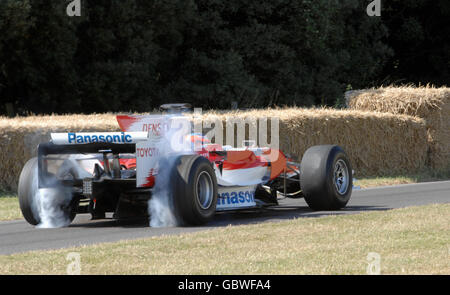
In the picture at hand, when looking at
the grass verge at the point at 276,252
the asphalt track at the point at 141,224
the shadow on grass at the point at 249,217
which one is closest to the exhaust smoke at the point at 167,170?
the asphalt track at the point at 141,224

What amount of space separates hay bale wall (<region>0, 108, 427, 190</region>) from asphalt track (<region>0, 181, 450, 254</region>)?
404 cm

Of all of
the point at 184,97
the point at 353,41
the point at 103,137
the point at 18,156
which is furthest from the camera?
the point at 353,41

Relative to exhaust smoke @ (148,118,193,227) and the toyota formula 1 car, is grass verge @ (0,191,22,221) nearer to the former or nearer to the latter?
the toyota formula 1 car

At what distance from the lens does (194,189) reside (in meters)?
10.6

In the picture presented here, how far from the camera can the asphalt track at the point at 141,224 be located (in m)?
9.84

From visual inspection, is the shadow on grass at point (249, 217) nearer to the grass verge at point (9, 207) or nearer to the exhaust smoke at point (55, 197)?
the exhaust smoke at point (55, 197)

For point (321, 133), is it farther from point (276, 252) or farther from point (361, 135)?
point (276, 252)

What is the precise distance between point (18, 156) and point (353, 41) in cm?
2169

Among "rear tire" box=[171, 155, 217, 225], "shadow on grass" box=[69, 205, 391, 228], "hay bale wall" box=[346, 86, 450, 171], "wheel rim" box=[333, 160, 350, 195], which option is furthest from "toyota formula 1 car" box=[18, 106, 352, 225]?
"hay bale wall" box=[346, 86, 450, 171]

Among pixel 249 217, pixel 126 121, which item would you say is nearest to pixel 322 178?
pixel 249 217

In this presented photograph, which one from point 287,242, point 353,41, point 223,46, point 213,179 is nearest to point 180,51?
point 223,46

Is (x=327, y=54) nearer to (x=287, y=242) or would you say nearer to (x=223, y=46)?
(x=223, y=46)

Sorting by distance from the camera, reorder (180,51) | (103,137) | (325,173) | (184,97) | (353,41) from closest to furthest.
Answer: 1. (103,137)
2. (325,173)
3. (184,97)
4. (180,51)
5. (353,41)

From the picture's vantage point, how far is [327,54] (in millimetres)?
33312
